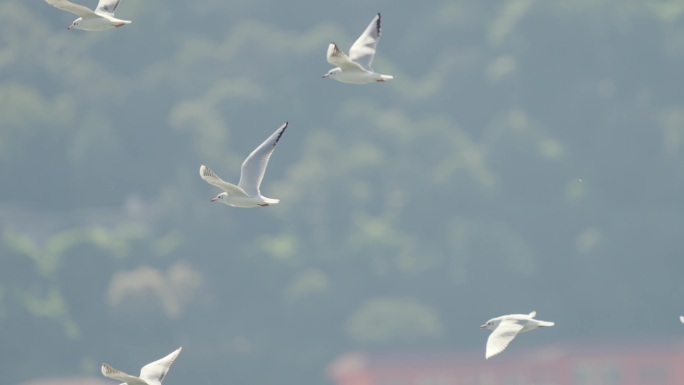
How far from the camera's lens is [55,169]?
245ft

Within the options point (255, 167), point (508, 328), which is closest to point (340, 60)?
point (255, 167)

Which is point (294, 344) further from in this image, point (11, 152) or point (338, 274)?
point (11, 152)

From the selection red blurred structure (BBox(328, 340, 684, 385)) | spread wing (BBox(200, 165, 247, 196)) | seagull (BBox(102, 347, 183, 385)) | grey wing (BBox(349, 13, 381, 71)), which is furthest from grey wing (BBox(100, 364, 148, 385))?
red blurred structure (BBox(328, 340, 684, 385))

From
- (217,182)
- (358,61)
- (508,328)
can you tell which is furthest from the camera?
→ (358,61)

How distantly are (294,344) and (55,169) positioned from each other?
17563 millimetres

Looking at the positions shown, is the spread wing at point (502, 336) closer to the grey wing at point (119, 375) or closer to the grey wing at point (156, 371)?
the grey wing at point (156, 371)

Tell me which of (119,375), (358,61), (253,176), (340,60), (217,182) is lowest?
(119,375)

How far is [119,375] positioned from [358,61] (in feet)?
18.7

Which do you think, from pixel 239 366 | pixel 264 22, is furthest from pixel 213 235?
pixel 264 22

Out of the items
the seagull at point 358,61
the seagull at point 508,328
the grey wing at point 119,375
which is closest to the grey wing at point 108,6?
the seagull at point 358,61

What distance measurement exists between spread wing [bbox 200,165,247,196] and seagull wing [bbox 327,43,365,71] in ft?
5.55

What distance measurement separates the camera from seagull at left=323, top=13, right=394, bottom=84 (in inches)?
722

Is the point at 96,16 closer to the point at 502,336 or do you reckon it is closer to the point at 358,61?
the point at 358,61

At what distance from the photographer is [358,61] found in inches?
764
